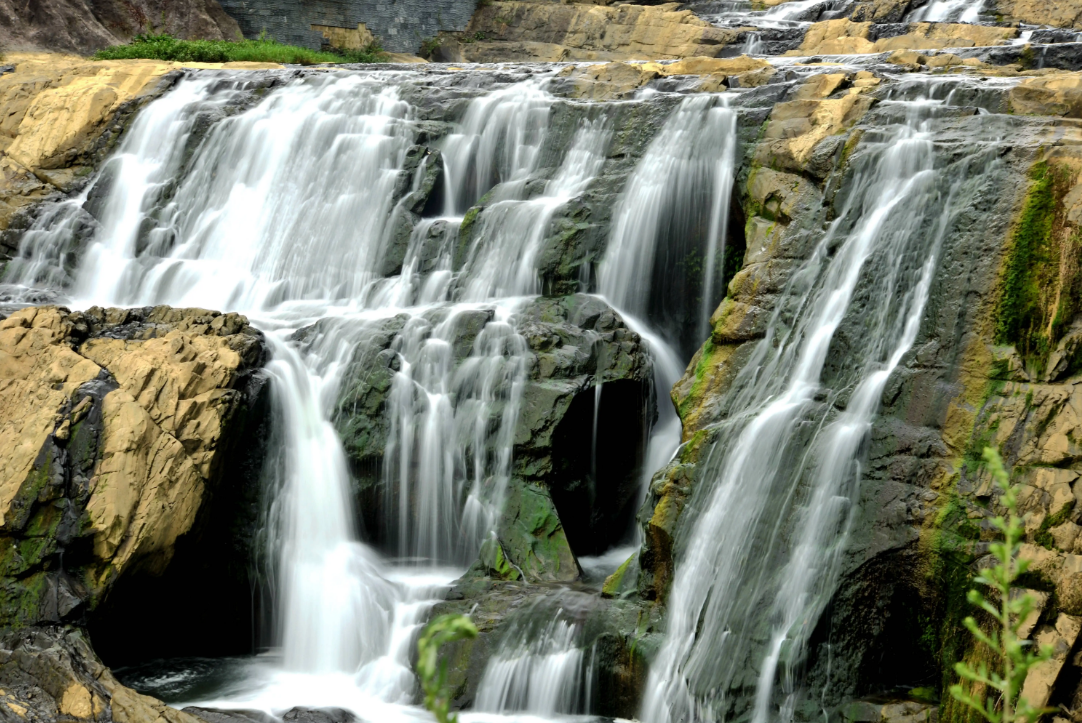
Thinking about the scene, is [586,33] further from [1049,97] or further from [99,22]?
[1049,97]

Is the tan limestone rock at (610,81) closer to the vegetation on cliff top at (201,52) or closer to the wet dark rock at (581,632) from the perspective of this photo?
the wet dark rock at (581,632)

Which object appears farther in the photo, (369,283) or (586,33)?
(586,33)

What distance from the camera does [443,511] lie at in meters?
10.1

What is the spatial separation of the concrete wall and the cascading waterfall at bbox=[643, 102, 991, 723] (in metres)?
20.0

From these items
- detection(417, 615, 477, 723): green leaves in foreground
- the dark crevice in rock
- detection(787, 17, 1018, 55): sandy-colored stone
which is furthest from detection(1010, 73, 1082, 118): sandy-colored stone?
detection(417, 615, 477, 723): green leaves in foreground

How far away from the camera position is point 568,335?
10.7 m

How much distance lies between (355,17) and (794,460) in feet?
72.7

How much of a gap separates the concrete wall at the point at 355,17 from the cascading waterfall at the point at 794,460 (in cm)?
1996

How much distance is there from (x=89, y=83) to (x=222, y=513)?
10.1 m

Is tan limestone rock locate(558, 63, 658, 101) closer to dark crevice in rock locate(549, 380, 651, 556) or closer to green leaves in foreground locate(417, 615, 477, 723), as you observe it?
dark crevice in rock locate(549, 380, 651, 556)

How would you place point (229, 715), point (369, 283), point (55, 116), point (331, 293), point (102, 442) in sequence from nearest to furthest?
point (229, 715) < point (102, 442) < point (369, 283) < point (331, 293) < point (55, 116)

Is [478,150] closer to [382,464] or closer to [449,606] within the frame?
[382,464]

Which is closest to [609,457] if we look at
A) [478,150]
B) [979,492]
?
[979,492]

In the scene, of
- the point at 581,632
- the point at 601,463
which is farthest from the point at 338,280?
the point at 581,632
